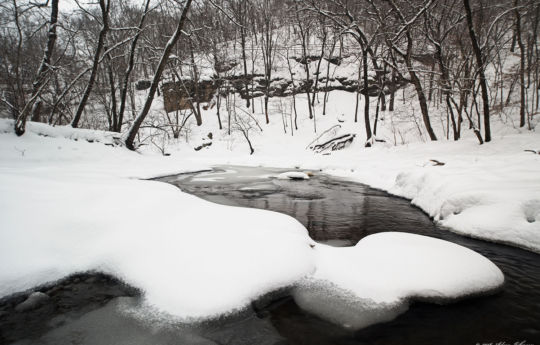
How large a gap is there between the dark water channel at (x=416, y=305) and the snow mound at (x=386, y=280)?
0.29ft

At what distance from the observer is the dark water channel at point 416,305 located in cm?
181

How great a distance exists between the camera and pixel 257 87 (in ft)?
91.0

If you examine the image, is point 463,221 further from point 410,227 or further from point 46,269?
point 46,269

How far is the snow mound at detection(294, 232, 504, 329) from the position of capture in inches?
79.8

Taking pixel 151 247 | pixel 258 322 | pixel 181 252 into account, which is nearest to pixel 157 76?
pixel 151 247

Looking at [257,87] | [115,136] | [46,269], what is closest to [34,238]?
[46,269]

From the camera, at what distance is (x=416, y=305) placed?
213cm

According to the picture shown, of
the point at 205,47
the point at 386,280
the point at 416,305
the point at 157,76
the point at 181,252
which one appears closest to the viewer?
the point at 416,305

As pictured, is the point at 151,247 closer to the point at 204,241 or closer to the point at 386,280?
the point at 204,241

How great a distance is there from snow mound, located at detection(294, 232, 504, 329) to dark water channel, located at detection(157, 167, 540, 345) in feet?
0.29

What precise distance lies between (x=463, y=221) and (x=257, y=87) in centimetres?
2654

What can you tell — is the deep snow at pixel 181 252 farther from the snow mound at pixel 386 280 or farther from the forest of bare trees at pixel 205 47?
the forest of bare trees at pixel 205 47

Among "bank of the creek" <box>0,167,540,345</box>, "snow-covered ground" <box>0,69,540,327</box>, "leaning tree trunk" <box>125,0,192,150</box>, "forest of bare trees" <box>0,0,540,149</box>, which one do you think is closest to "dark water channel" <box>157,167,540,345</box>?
"bank of the creek" <box>0,167,540,345</box>

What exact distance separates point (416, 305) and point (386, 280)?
0.29 metres
